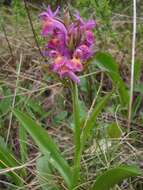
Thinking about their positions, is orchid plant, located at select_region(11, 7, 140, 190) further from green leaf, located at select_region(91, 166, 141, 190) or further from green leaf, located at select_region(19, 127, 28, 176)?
green leaf, located at select_region(19, 127, 28, 176)

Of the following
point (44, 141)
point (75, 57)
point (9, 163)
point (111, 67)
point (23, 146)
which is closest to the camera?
point (75, 57)

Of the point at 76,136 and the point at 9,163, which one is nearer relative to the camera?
the point at 76,136

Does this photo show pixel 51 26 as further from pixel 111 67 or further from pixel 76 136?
pixel 111 67

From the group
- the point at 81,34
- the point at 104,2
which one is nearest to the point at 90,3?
the point at 104,2

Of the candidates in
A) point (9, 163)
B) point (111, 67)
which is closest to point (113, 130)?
point (111, 67)

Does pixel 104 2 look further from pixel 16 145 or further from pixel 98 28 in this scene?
pixel 16 145
